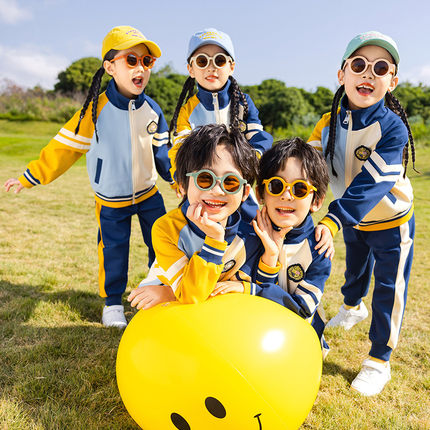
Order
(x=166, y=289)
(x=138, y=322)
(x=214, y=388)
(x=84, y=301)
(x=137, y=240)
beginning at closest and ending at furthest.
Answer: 1. (x=214, y=388)
2. (x=138, y=322)
3. (x=166, y=289)
4. (x=84, y=301)
5. (x=137, y=240)

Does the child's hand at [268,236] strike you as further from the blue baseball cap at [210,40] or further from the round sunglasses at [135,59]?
the round sunglasses at [135,59]

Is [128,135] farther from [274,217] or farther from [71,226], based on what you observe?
[71,226]

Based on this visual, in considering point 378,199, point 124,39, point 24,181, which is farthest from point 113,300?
point 378,199

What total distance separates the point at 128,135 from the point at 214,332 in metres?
2.10

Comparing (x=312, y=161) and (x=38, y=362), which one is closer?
(x=312, y=161)

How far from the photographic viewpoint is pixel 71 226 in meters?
7.43

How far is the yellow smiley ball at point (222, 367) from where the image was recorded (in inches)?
76.4

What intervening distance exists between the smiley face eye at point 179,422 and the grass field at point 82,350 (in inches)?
25.7

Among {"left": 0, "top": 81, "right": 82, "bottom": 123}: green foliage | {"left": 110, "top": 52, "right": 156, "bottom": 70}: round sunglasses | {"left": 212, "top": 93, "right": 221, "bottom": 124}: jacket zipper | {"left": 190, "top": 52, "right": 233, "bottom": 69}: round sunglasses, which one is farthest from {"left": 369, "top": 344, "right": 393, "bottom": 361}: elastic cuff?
{"left": 0, "top": 81, "right": 82, "bottom": 123}: green foliage

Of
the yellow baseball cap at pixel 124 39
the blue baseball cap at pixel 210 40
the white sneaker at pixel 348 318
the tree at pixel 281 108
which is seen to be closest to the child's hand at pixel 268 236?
the blue baseball cap at pixel 210 40

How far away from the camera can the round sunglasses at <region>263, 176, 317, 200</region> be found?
91.7 inches

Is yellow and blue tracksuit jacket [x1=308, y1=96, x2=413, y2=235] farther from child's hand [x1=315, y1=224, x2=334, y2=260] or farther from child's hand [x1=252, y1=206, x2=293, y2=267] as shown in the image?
child's hand [x1=252, y1=206, x2=293, y2=267]

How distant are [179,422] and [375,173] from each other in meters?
1.82

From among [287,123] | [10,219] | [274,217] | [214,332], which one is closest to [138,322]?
[214,332]
